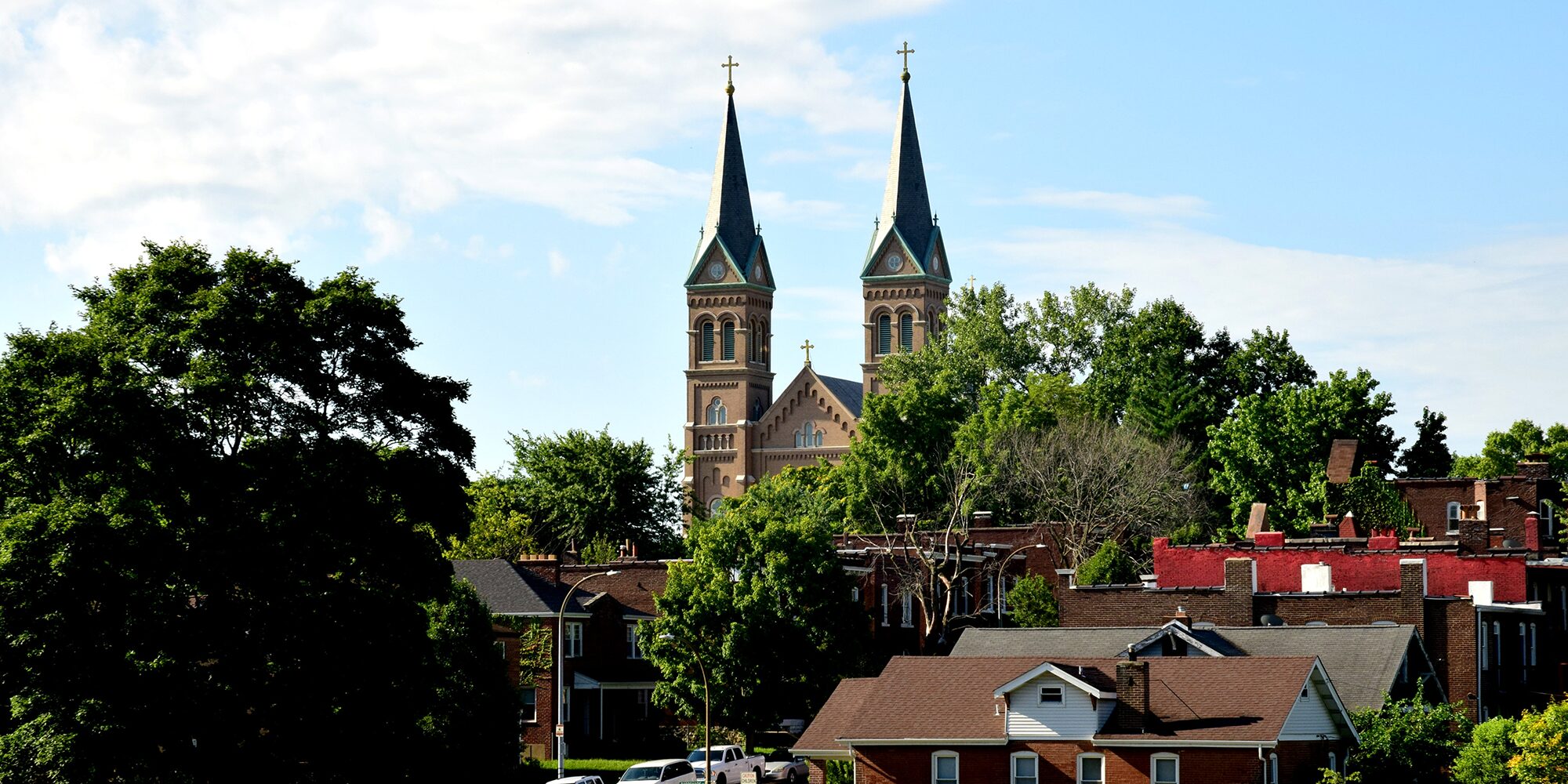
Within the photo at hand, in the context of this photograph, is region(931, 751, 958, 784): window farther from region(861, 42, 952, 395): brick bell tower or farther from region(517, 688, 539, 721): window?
region(861, 42, 952, 395): brick bell tower


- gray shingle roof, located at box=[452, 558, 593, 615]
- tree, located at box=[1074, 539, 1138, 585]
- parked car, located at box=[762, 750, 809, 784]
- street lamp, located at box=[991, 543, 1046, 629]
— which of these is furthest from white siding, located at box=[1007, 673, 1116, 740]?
street lamp, located at box=[991, 543, 1046, 629]

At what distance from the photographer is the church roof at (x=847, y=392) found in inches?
5999

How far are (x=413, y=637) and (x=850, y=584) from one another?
26457 mm

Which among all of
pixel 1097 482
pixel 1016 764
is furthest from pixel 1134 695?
pixel 1097 482

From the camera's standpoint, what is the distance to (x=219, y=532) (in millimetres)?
41438

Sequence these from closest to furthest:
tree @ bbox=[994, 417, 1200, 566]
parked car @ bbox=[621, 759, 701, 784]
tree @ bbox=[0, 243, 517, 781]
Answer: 1. tree @ bbox=[0, 243, 517, 781]
2. parked car @ bbox=[621, 759, 701, 784]
3. tree @ bbox=[994, 417, 1200, 566]

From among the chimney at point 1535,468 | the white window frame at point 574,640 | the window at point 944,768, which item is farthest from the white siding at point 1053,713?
the chimney at point 1535,468

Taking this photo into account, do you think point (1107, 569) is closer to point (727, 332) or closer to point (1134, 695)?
point (1134, 695)

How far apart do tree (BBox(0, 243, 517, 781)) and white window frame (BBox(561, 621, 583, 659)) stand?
30.0 meters

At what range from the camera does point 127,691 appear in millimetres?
40000

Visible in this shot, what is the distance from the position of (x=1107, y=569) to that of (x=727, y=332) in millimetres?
91215

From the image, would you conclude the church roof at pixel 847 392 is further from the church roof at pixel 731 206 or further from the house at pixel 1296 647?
the house at pixel 1296 647

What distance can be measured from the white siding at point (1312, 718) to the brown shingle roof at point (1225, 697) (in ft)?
1.72

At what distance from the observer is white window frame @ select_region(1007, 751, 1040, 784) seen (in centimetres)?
4594
